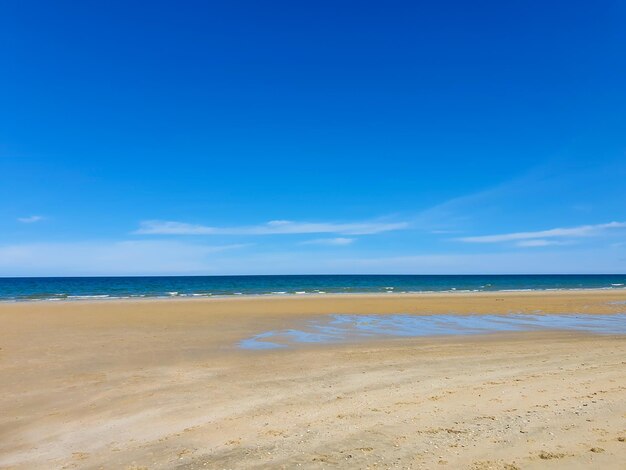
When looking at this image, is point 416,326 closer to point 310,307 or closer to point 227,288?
point 310,307

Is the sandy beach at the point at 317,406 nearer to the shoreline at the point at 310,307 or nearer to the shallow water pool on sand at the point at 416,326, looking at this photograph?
the shallow water pool on sand at the point at 416,326

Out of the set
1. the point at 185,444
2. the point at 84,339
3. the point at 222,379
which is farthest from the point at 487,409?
the point at 84,339

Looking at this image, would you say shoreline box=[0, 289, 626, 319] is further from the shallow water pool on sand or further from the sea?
the sea

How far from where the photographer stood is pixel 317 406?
775cm

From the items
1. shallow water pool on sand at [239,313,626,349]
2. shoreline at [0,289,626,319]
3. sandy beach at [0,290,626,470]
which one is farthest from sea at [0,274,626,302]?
sandy beach at [0,290,626,470]

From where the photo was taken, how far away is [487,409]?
23.7 feet

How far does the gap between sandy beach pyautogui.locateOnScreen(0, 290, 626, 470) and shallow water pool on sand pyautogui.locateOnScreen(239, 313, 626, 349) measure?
8.94ft

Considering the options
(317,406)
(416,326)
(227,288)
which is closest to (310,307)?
(416,326)

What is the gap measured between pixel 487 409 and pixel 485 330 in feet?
40.7

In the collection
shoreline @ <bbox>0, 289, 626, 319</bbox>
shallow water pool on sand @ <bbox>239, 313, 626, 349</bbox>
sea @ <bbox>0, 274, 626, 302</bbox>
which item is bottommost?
shallow water pool on sand @ <bbox>239, 313, 626, 349</bbox>

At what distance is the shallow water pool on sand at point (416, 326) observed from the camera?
16.9 metres

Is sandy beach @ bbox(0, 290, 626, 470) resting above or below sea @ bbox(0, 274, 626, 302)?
below

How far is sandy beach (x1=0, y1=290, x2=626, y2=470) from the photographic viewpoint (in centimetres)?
571

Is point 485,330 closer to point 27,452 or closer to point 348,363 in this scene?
point 348,363
